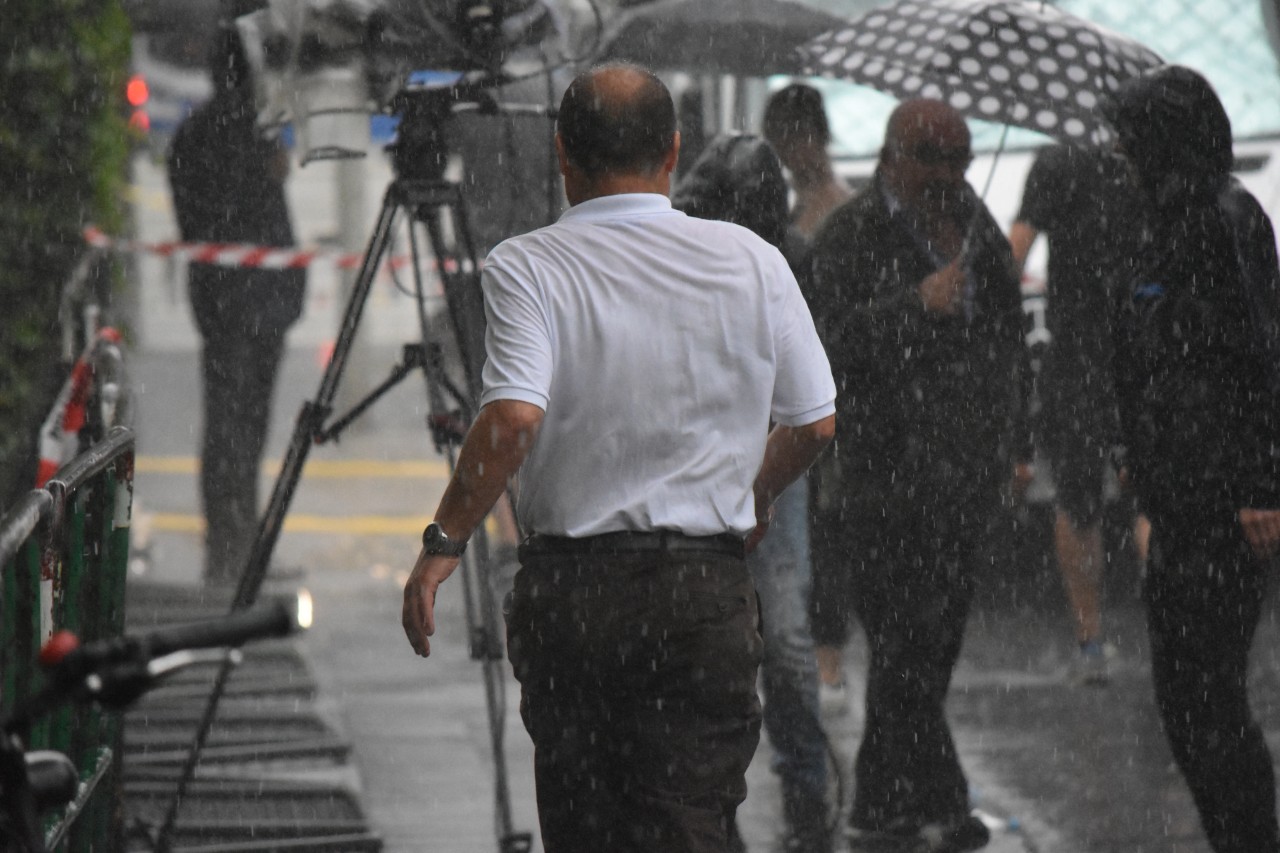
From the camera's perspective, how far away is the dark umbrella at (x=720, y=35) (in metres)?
7.79

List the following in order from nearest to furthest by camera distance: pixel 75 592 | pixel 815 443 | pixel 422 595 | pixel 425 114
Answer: pixel 422 595 < pixel 75 592 < pixel 815 443 < pixel 425 114

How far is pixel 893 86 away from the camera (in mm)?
5844

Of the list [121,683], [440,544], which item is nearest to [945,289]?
[440,544]

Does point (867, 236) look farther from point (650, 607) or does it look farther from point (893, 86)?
point (650, 607)

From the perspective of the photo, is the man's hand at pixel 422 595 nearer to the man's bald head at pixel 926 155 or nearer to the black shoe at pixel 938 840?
the black shoe at pixel 938 840

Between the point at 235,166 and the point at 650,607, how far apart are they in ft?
18.3

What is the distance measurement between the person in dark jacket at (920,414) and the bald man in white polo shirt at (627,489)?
70.2 inches

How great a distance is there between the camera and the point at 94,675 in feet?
5.95

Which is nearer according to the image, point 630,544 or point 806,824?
point 630,544

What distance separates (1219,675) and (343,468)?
10573mm

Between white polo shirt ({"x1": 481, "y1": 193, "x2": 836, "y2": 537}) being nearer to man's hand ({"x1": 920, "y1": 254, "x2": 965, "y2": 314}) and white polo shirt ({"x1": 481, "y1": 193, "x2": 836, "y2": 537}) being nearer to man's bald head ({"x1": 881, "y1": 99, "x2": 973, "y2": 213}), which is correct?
man's hand ({"x1": 920, "y1": 254, "x2": 965, "y2": 314})

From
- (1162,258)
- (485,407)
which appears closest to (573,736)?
(485,407)

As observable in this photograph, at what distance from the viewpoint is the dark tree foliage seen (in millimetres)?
7008

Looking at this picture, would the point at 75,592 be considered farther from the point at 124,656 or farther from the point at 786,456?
the point at 124,656
